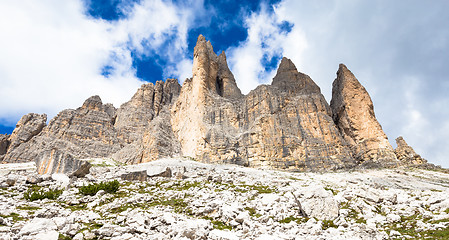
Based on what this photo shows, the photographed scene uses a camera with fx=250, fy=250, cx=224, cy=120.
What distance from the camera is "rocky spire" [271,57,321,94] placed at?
3762 inches

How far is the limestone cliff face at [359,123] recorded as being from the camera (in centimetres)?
7249

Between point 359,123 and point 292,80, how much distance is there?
29.7 m

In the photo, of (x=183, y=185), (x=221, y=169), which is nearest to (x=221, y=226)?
(x=183, y=185)

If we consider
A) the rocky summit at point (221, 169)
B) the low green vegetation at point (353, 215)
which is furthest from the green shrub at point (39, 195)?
the low green vegetation at point (353, 215)

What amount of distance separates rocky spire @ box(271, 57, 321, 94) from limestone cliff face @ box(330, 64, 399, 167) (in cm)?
1008

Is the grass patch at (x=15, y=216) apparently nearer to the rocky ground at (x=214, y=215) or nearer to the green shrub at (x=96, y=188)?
the rocky ground at (x=214, y=215)

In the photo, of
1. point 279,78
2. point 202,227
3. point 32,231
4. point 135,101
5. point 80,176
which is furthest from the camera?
point 135,101

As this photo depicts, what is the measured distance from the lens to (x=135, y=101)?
416 feet

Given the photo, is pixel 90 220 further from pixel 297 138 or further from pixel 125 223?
pixel 297 138

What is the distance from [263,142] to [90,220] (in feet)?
205

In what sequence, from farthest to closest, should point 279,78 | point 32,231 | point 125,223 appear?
point 279,78
point 125,223
point 32,231

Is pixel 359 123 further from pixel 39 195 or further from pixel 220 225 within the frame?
pixel 39 195

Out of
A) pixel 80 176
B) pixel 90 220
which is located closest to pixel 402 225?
pixel 90 220

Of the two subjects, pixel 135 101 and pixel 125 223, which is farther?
pixel 135 101
